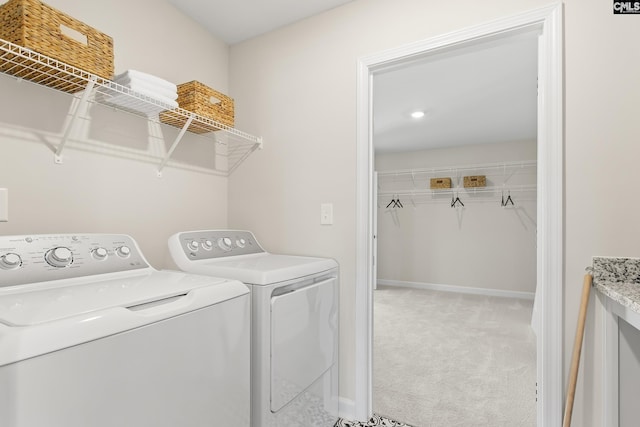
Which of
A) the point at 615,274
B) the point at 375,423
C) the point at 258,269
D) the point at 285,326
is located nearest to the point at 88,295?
the point at 258,269

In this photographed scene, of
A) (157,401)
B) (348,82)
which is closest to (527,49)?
(348,82)

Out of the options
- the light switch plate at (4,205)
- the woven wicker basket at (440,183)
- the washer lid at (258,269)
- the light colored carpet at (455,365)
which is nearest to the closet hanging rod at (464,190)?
the woven wicker basket at (440,183)

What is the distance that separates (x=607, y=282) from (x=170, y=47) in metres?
2.46

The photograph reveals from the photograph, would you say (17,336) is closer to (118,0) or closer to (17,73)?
(17,73)

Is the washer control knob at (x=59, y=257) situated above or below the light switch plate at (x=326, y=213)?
below

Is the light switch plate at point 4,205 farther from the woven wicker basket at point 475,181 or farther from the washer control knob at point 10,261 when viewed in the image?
the woven wicker basket at point 475,181

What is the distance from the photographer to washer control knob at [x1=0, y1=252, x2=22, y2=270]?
3.56ft

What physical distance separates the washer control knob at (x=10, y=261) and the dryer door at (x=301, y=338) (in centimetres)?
88

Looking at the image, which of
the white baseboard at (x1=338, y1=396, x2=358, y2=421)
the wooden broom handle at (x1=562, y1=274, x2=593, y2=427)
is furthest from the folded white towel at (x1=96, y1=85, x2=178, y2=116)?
the wooden broom handle at (x1=562, y1=274, x2=593, y2=427)

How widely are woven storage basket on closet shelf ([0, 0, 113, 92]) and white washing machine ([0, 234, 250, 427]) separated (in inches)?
25.8

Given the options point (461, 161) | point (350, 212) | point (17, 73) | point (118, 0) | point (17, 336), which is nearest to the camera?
point (17, 336)

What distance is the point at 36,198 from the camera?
1.40 m

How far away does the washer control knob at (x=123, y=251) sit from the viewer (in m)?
1.40

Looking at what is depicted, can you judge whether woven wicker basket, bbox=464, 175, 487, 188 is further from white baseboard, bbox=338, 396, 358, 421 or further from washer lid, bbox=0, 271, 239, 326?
washer lid, bbox=0, 271, 239, 326
